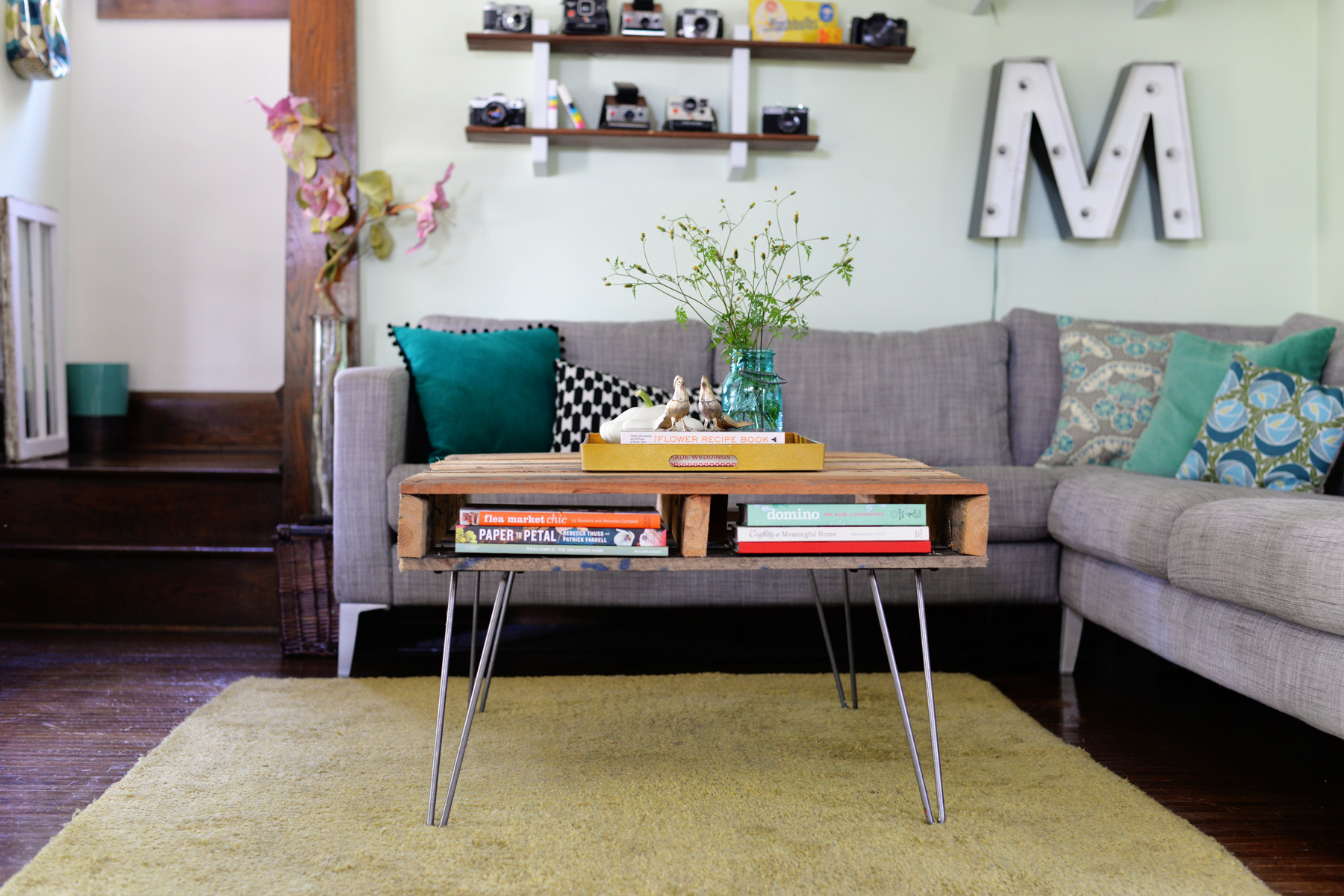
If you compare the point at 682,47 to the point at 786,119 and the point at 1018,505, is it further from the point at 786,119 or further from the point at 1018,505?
the point at 1018,505

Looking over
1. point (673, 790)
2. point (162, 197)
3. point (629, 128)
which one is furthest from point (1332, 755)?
point (162, 197)

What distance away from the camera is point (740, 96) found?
2963 mm

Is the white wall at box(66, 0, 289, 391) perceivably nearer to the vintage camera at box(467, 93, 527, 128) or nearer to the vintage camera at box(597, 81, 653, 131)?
the vintage camera at box(467, 93, 527, 128)

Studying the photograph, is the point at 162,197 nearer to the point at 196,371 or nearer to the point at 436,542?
the point at 196,371

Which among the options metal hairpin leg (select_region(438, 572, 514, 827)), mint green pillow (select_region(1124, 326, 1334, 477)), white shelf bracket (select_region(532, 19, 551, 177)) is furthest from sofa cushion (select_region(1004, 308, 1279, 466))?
metal hairpin leg (select_region(438, 572, 514, 827))

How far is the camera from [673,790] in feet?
5.01

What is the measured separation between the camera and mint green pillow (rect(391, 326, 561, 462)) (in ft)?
7.71

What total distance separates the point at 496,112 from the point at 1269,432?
86.0 inches

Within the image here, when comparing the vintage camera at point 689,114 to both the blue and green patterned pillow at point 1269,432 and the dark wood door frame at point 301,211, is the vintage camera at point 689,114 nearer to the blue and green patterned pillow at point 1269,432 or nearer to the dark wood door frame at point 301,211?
the dark wood door frame at point 301,211

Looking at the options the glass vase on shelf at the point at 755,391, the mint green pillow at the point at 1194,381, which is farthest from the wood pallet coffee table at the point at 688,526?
the mint green pillow at the point at 1194,381

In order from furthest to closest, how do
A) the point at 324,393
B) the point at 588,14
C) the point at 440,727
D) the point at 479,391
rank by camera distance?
the point at 588,14
the point at 324,393
the point at 479,391
the point at 440,727

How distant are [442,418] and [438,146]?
3.63 feet

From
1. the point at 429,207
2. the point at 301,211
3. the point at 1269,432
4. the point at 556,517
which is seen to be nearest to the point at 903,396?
the point at 1269,432

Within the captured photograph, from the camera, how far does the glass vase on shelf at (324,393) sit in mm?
2715
